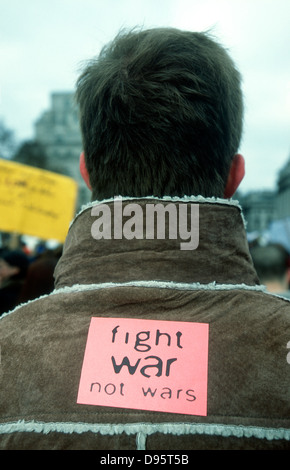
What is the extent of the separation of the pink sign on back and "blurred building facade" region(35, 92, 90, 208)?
57.3 m

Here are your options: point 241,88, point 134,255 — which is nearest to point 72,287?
point 134,255

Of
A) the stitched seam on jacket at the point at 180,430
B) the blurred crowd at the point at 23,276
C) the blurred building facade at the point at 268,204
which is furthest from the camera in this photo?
the blurred building facade at the point at 268,204

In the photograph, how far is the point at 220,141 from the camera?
122 centimetres

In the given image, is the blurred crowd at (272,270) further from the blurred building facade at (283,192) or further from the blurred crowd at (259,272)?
the blurred building facade at (283,192)

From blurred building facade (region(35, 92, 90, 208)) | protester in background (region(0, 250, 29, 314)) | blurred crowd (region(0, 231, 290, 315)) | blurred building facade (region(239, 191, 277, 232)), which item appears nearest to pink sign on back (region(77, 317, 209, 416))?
blurred crowd (region(0, 231, 290, 315))

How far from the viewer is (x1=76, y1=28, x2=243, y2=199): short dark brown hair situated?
3.92 feet

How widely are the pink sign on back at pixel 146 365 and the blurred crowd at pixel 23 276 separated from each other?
274 centimetres

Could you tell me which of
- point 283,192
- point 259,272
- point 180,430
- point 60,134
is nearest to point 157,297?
point 180,430

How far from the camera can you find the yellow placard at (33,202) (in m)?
6.75

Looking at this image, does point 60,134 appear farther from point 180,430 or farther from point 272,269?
point 180,430

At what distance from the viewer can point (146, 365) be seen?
1.09 meters

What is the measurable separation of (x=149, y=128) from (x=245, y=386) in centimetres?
59

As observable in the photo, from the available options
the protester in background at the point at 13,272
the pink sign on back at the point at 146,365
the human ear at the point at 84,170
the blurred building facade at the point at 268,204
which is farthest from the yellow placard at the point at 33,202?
the blurred building facade at the point at 268,204

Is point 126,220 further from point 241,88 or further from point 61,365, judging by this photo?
point 241,88
